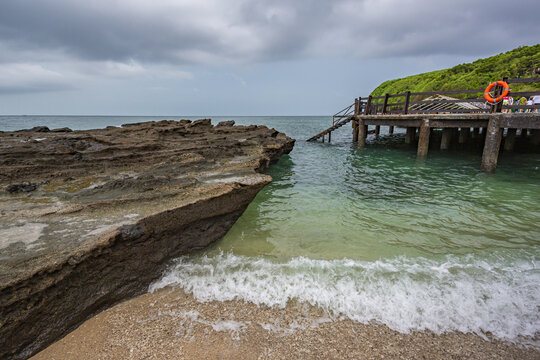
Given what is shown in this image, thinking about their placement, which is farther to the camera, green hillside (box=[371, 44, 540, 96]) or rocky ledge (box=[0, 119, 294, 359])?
green hillside (box=[371, 44, 540, 96])

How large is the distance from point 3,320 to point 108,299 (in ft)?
3.76

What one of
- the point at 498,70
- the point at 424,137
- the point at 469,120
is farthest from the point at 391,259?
the point at 498,70

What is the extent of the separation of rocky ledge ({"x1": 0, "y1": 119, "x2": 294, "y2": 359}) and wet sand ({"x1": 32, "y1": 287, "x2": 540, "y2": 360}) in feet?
1.16

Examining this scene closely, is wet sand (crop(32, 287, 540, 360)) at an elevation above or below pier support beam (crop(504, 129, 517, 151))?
below

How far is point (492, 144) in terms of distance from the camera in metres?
12.2

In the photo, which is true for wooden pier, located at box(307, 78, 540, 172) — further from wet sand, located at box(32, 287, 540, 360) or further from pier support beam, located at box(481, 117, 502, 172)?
wet sand, located at box(32, 287, 540, 360)

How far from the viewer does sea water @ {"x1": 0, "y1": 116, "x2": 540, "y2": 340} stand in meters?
3.86

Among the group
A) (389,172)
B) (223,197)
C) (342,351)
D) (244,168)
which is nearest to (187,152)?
(244,168)

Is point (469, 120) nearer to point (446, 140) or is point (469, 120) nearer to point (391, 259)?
point (446, 140)

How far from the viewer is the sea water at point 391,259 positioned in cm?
Result: 386

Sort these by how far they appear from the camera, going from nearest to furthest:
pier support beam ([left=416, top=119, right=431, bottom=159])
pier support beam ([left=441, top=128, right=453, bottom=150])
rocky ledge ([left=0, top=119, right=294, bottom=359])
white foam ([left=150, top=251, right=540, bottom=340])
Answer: rocky ledge ([left=0, top=119, right=294, bottom=359]), white foam ([left=150, top=251, right=540, bottom=340]), pier support beam ([left=416, top=119, right=431, bottom=159]), pier support beam ([left=441, top=128, right=453, bottom=150])

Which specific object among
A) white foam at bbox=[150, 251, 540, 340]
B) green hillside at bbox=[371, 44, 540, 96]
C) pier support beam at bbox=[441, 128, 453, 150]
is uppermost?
green hillside at bbox=[371, 44, 540, 96]

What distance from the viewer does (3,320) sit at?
2.58 metres

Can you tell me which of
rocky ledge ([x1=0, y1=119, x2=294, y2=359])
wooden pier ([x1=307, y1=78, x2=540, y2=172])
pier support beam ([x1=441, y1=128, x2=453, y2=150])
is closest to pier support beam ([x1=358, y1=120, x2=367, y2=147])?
wooden pier ([x1=307, y1=78, x2=540, y2=172])
